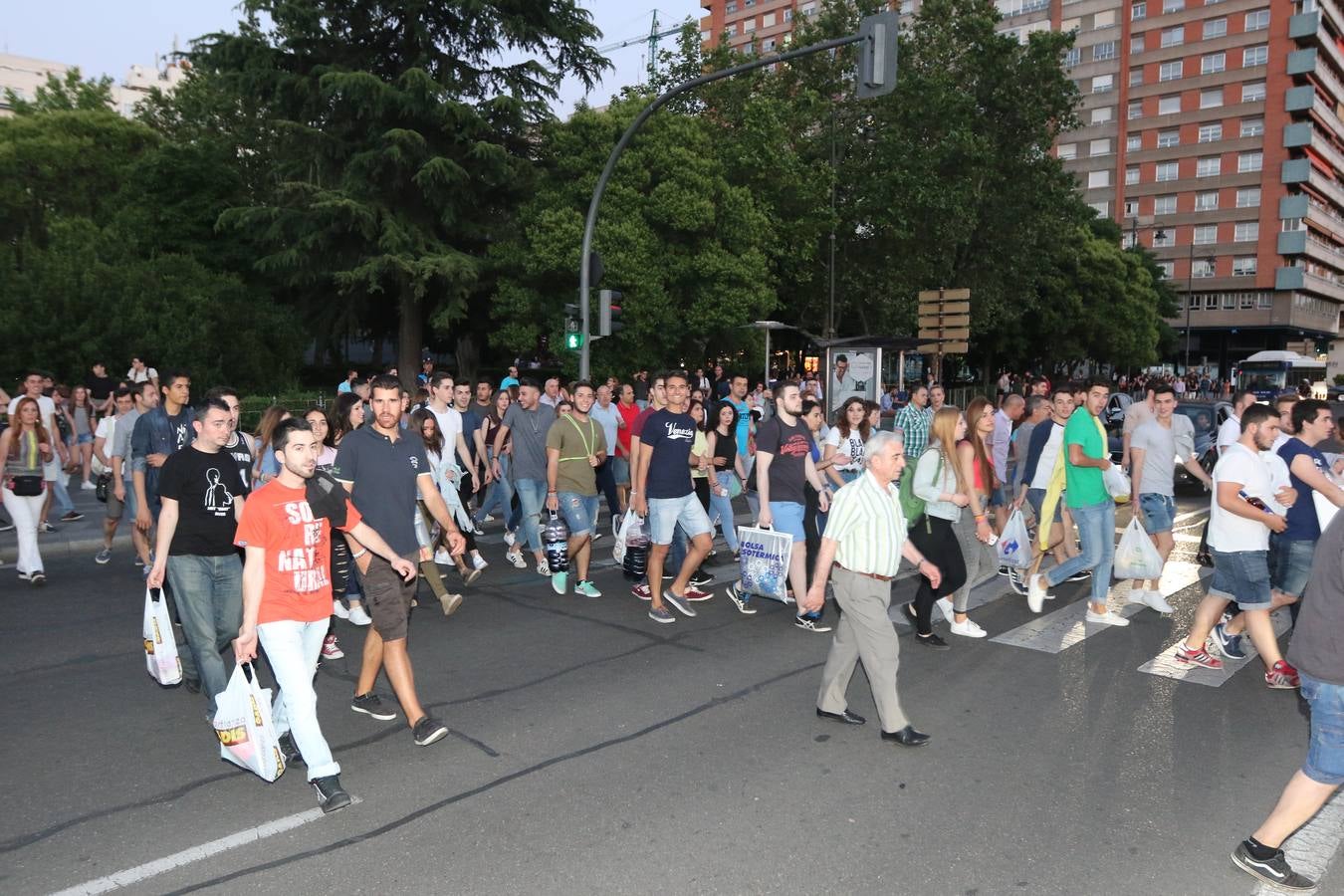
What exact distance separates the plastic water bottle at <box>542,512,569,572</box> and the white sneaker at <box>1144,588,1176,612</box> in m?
4.77

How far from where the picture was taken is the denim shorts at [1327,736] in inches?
137

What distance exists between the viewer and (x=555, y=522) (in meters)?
8.39

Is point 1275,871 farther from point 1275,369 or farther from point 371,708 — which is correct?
point 1275,369

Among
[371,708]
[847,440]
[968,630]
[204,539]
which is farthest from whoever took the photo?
[847,440]

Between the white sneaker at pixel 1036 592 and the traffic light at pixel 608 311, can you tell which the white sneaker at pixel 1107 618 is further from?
the traffic light at pixel 608 311

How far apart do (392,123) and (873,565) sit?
2454cm

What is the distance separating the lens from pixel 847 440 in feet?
30.5

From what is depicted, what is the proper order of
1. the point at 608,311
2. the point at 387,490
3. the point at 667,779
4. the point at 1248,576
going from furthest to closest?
the point at 608,311 → the point at 1248,576 → the point at 387,490 → the point at 667,779

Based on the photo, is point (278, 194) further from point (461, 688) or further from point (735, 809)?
point (735, 809)

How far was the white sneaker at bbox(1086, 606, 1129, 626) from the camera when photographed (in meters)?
7.41

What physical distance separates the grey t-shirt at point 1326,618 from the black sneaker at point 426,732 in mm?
3741

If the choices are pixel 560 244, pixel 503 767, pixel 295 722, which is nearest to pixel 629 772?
pixel 503 767

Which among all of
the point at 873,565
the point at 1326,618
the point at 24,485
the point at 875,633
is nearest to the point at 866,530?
the point at 873,565

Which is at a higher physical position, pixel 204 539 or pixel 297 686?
pixel 204 539
